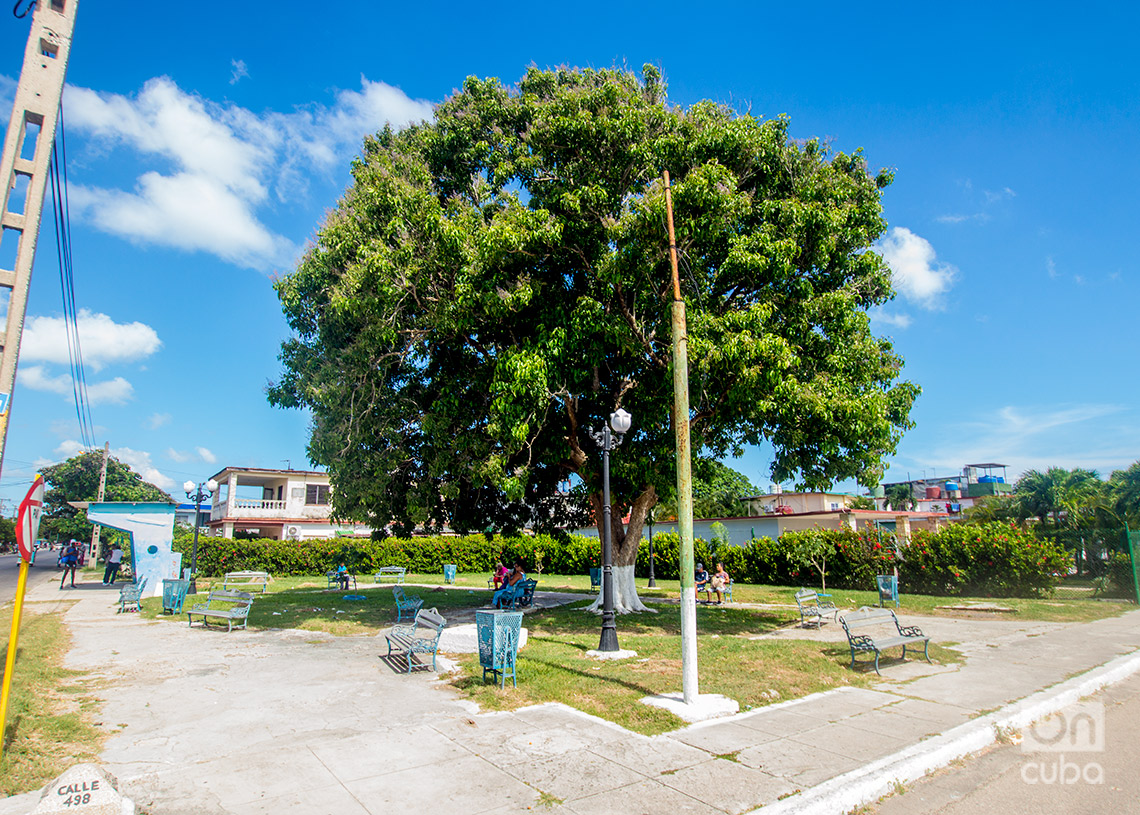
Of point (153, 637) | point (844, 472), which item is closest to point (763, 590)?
point (844, 472)

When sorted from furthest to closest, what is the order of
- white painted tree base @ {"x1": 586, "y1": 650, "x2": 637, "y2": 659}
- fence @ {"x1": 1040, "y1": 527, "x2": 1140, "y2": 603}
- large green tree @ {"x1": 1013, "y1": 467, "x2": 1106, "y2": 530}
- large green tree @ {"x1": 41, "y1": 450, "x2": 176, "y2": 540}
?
large green tree @ {"x1": 41, "y1": 450, "x2": 176, "y2": 540} → large green tree @ {"x1": 1013, "y1": 467, "x2": 1106, "y2": 530} → fence @ {"x1": 1040, "y1": 527, "x2": 1140, "y2": 603} → white painted tree base @ {"x1": 586, "y1": 650, "x2": 637, "y2": 659}

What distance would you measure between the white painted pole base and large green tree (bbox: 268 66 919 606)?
4.99 metres

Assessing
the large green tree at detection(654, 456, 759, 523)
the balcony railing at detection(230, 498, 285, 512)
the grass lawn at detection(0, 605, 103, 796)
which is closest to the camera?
the grass lawn at detection(0, 605, 103, 796)

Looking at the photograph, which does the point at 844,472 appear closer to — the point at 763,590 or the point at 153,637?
the point at 763,590

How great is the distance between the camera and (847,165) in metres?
15.0

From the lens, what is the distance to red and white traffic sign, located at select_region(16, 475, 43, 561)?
472cm

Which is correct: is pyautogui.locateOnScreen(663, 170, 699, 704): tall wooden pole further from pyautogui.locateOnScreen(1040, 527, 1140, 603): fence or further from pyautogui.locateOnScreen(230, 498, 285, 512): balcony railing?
pyautogui.locateOnScreen(230, 498, 285, 512): balcony railing

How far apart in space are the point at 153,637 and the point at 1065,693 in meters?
15.1

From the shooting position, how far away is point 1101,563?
68.6 feet

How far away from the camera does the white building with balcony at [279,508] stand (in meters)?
43.6

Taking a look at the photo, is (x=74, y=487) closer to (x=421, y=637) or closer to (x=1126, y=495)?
(x=421, y=637)

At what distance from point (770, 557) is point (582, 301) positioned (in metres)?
18.9

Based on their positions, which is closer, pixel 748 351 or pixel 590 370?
pixel 748 351

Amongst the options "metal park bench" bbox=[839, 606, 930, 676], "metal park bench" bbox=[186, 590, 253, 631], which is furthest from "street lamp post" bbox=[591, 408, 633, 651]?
"metal park bench" bbox=[186, 590, 253, 631]
